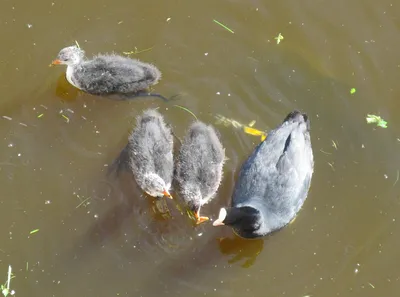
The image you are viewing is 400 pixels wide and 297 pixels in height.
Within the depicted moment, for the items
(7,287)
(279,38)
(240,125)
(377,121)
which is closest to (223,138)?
(240,125)

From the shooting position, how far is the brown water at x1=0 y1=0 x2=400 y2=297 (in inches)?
215

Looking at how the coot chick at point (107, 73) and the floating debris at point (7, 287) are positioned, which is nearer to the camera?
the floating debris at point (7, 287)

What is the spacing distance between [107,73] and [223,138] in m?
1.18

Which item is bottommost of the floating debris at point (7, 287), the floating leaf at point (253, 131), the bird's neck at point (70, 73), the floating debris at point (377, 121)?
the floating debris at point (7, 287)

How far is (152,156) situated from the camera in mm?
5340

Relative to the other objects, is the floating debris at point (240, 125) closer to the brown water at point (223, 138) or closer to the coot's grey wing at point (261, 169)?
the brown water at point (223, 138)

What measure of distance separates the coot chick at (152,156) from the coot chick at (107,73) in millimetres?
363

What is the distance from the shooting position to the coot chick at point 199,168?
5.29 m

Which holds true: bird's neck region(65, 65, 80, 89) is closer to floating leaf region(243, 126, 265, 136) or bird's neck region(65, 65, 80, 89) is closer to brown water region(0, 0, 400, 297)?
brown water region(0, 0, 400, 297)

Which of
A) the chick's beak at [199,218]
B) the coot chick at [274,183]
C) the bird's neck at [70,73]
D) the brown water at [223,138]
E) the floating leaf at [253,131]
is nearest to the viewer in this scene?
the coot chick at [274,183]

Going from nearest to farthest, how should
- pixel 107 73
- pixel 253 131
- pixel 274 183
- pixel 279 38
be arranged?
1. pixel 274 183
2. pixel 107 73
3. pixel 253 131
4. pixel 279 38

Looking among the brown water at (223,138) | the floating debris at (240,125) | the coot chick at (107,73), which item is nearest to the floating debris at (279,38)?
the brown water at (223,138)

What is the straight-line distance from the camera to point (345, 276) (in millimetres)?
5469

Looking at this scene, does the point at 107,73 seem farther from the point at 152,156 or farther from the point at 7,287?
the point at 7,287
